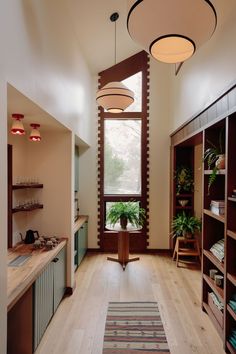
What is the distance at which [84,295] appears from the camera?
3.21 metres

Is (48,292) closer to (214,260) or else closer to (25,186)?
(25,186)

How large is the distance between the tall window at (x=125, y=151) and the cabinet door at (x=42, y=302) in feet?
8.33

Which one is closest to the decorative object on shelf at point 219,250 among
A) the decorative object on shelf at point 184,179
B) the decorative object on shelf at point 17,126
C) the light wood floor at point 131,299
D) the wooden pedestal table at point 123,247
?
the light wood floor at point 131,299

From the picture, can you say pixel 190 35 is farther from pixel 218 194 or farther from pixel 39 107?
pixel 218 194

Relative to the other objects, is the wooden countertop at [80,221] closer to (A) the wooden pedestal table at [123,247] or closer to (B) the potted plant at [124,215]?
(B) the potted plant at [124,215]

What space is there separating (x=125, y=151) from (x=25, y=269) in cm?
337

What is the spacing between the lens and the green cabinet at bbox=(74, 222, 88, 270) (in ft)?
13.0

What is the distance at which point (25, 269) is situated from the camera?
7.11 ft

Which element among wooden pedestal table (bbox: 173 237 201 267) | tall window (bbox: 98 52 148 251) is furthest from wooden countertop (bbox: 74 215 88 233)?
wooden pedestal table (bbox: 173 237 201 267)

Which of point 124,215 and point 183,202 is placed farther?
point 183,202

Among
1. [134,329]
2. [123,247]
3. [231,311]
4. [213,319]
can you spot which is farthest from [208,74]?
[123,247]

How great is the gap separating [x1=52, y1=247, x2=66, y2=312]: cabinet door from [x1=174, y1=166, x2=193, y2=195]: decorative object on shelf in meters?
2.53

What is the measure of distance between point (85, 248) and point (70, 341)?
252 centimetres

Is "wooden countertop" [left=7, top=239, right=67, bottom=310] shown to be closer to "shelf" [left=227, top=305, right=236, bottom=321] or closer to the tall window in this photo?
"shelf" [left=227, top=305, right=236, bottom=321]
